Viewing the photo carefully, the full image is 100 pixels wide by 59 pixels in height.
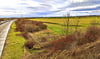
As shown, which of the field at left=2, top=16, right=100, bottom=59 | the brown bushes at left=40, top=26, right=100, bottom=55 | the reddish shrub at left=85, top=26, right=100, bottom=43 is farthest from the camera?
the reddish shrub at left=85, top=26, right=100, bottom=43

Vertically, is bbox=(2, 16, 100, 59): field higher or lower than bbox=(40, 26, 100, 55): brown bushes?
lower

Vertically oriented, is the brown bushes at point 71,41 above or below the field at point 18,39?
above

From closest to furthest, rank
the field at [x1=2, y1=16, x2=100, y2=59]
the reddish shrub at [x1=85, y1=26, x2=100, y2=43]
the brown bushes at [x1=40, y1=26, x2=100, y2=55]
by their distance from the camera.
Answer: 1. the brown bushes at [x1=40, y1=26, x2=100, y2=55]
2. the field at [x1=2, y1=16, x2=100, y2=59]
3. the reddish shrub at [x1=85, y1=26, x2=100, y2=43]

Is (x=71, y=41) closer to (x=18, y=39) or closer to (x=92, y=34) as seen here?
(x=92, y=34)

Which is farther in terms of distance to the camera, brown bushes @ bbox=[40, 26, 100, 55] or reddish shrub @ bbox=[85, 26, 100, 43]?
reddish shrub @ bbox=[85, 26, 100, 43]

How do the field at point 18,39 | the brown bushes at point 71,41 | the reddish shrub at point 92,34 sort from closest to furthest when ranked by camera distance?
the brown bushes at point 71,41 → the field at point 18,39 → the reddish shrub at point 92,34

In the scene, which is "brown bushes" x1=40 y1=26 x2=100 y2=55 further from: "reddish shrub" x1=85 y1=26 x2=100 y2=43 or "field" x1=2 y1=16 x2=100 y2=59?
"field" x1=2 y1=16 x2=100 y2=59

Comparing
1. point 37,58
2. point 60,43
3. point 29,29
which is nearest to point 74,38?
point 60,43

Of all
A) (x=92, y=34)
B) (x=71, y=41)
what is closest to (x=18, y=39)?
(x=71, y=41)

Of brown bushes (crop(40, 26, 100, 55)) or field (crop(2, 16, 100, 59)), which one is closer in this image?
brown bushes (crop(40, 26, 100, 55))

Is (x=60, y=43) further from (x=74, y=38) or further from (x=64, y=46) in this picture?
(x=74, y=38)

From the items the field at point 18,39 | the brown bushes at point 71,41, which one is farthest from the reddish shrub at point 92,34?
the field at point 18,39

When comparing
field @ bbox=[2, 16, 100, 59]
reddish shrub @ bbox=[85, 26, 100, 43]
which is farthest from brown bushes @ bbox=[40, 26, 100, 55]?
field @ bbox=[2, 16, 100, 59]

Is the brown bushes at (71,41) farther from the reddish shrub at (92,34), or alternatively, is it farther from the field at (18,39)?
the field at (18,39)
